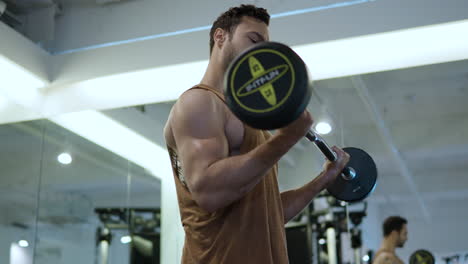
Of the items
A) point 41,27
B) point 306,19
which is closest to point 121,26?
point 41,27

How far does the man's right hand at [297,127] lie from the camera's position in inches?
50.8

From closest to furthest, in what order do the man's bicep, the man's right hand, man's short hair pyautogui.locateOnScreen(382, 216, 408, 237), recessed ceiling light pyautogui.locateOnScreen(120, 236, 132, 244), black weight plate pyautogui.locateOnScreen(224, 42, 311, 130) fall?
black weight plate pyautogui.locateOnScreen(224, 42, 311, 130), the man's right hand, the man's bicep, man's short hair pyautogui.locateOnScreen(382, 216, 408, 237), recessed ceiling light pyautogui.locateOnScreen(120, 236, 132, 244)

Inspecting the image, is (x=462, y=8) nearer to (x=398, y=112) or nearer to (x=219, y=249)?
(x=398, y=112)

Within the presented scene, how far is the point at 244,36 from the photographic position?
164 centimetres

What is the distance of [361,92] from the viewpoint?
13.5 ft

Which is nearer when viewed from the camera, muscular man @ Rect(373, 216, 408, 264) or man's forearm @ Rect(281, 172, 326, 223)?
man's forearm @ Rect(281, 172, 326, 223)

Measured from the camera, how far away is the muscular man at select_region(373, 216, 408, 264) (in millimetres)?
3990

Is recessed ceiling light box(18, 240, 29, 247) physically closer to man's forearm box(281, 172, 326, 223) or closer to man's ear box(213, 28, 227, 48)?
man's forearm box(281, 172, 326, 223)

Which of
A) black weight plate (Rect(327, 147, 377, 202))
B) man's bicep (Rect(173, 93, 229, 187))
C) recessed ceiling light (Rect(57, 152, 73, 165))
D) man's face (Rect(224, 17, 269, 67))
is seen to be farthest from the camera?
recessed ceiling light (Rect(57, 152, 73, 165))

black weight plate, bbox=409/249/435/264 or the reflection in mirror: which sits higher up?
the reflection in mirror

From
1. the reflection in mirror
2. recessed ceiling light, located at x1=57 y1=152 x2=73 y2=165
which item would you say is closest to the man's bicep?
the reflection in mirror

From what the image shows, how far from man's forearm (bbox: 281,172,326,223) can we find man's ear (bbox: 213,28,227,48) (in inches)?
20.4

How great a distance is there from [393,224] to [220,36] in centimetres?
278

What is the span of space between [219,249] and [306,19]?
7.92 ft
